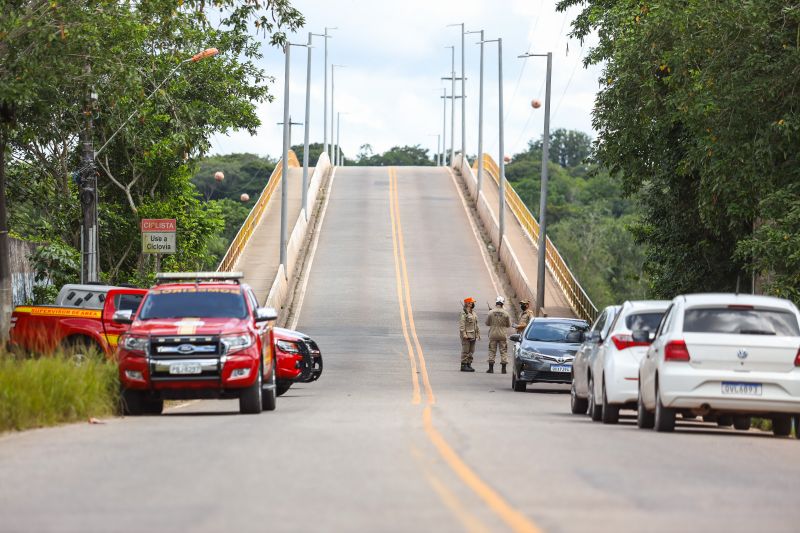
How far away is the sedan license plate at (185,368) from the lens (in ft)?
64.5

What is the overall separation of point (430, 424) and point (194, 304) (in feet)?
16.1

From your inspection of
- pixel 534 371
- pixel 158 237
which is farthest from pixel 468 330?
pixel 158 237

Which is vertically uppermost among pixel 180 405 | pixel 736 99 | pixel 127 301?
pixel 736 99

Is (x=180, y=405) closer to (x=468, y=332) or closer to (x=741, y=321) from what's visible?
(x=741, y=321)

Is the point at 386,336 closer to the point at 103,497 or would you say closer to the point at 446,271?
the point at 446,271

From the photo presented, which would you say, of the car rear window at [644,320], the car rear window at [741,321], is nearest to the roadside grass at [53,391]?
the car rear window at [644,320]

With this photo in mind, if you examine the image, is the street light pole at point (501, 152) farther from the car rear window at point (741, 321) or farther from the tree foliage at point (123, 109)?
the car rear window at point (741, 321)

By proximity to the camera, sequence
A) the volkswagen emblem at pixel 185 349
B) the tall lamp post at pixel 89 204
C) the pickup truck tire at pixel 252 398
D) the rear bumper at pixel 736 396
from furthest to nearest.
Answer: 1. the tall lamp post at pixel 89 204
2. the pickup truck tire at pixel 252 398
3. the volkswagen emblem at pixel 185 349
4. the rear bumper at pixel 736 396

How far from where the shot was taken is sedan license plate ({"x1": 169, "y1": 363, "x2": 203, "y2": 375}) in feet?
64.5

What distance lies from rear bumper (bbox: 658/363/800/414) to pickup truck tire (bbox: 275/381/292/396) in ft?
35.9

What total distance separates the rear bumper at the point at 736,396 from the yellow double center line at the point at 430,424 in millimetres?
2884

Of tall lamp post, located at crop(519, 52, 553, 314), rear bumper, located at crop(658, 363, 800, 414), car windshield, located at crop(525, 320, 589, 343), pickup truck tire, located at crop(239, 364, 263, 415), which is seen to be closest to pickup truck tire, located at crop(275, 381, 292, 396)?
Answer: car windshield, located at crop(525, 320, 589, 343)

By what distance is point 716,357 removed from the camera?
55.9ft

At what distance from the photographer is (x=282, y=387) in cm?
2705
